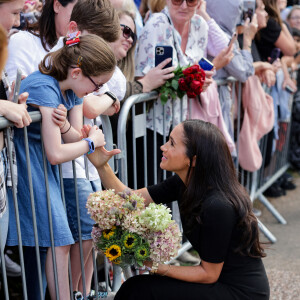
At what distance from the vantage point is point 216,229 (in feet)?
9.09

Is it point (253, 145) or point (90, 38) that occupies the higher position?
point (90, 38)

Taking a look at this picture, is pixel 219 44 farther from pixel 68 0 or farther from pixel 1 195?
pixel 1 195

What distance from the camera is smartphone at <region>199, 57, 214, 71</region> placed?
4125mm

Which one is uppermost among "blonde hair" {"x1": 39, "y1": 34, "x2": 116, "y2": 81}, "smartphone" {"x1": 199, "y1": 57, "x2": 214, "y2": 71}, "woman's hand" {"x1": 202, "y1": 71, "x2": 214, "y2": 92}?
"blonde hair" {"x1": 39, "y1": 34, "x2": 116, "y2": 81}

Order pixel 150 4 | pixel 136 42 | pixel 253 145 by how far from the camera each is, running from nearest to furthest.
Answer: pixel 136 42 < pixel 150 4 < pixel 253 145

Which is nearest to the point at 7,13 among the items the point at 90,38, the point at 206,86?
the point at 90,38

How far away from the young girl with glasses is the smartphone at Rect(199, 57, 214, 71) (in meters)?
1.54

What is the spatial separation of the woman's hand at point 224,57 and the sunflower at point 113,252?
2.50 meters

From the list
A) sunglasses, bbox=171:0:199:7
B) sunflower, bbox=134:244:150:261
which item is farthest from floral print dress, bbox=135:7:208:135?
sunflower, bbox=134:244:150:261

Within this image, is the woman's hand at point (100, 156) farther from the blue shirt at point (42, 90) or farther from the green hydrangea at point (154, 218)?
the green hydrangea at point (154, 218)

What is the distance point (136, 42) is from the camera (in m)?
3.95

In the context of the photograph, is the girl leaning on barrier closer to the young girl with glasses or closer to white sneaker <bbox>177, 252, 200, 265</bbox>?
the young girl with glasses

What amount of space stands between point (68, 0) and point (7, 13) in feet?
1.98

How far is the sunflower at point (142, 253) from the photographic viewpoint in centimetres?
245
